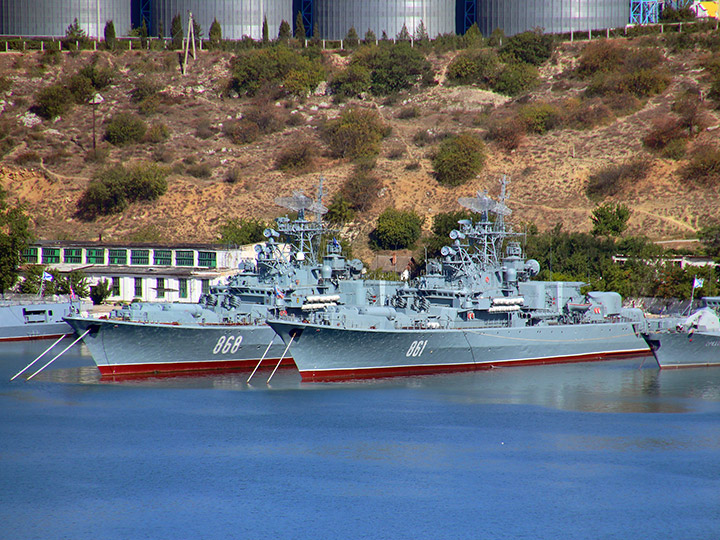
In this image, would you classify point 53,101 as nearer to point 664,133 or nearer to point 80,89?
point 80,89

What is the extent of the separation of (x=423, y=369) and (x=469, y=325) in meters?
4.40

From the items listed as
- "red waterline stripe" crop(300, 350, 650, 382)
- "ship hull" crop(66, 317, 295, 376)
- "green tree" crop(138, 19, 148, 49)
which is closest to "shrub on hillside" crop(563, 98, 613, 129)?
"red waterline stripe" crop(300, 350, 650, 382)

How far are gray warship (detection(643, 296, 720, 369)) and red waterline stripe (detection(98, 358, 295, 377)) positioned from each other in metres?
21.0

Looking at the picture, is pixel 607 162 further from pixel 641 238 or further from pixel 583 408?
pixel 583 408

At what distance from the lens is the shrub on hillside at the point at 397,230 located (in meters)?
87.7

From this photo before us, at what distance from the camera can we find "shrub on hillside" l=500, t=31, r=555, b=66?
117 meters

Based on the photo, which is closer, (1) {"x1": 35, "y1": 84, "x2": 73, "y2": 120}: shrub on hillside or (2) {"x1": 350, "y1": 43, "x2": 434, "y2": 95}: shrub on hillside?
(1) {"x1": 35, "y1": 84, "x2": 73, "y2": 120}: shrub on hillside

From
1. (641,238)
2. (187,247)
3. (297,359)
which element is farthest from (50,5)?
(297,359)

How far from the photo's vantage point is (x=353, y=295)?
54250mm

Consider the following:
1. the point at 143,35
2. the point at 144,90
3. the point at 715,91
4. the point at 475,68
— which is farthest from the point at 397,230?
the point at 143,35

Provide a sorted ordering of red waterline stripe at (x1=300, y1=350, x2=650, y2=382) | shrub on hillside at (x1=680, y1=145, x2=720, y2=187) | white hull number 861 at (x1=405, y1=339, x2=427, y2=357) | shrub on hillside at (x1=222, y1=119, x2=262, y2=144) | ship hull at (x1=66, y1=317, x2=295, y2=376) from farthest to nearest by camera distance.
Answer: shrub on hillside at (x1=222, y1=119, x2=262, y2=144) < shrub on hillside at (x1=680, y1=145, x2=720, y2=187) < white hull number 861 at (x1=405, y1=339, x2=427, y2=357) < ship hull at (x1=66, y1=317, x2=295, y2=376) < red waterline stripe at (x1=300, y1=350, x2=650, y2=382)

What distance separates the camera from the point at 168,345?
48281 millimetres

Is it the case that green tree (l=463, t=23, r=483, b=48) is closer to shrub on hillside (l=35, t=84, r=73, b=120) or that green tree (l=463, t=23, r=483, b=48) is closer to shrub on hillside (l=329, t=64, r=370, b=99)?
shrub on hillside (l=329, t=64, r=370, b=99)

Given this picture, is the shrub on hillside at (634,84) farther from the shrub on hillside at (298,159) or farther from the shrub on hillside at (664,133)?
the shrub on hillside at (298,159)
